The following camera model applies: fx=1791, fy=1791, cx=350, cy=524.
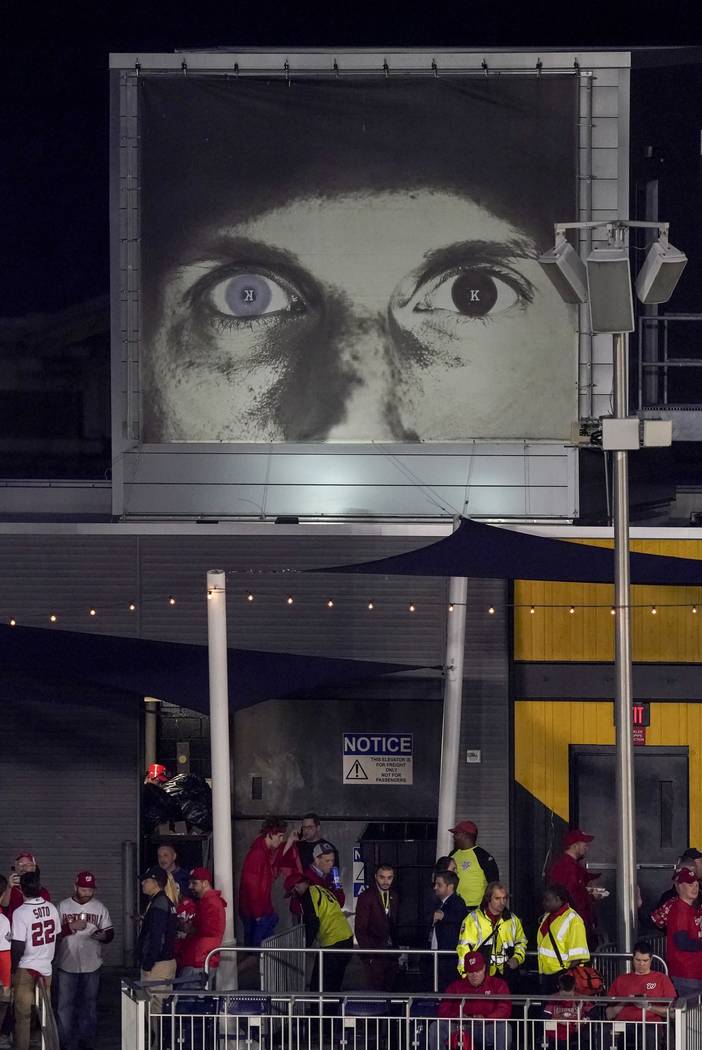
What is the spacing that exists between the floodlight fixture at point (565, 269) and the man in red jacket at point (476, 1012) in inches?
196

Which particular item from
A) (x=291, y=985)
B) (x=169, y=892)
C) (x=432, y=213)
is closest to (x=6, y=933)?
(x=169, y=892)

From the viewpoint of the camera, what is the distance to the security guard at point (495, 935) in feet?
44.8

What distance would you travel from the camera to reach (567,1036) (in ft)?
40.8

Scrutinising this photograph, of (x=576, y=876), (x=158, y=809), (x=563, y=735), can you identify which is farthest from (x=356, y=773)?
(x=576, y=876)

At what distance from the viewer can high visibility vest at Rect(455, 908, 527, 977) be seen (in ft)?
44.8

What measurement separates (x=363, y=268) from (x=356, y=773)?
6065mm

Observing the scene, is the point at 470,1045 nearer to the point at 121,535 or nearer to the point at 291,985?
the point at 291,985

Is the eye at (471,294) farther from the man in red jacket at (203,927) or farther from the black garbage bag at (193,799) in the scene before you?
the man in red jacket at (203,927)

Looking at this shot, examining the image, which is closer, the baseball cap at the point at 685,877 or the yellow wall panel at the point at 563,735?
the baseball cap at the point at 685,877

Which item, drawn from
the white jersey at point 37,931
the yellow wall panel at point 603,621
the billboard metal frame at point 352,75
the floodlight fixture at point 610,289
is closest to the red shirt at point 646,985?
the floodlight fixture at point 610,289

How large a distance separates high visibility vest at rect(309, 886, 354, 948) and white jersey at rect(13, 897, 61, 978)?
222 centimetres

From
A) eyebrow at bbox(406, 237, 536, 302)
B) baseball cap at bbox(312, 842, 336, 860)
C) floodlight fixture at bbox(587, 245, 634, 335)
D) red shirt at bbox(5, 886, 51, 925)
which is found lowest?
red shirt at bbox(5, 886, 51, 925)

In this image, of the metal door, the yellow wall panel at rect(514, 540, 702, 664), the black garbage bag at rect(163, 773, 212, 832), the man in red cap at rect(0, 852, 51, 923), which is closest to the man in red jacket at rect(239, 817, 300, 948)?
the man in red cap at rect(0, 852, 51, 923)

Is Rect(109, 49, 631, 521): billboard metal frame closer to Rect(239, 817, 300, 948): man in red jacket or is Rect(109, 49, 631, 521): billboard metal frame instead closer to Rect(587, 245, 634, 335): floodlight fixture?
Rect(239, 817, 300, 948): man in red jacket
